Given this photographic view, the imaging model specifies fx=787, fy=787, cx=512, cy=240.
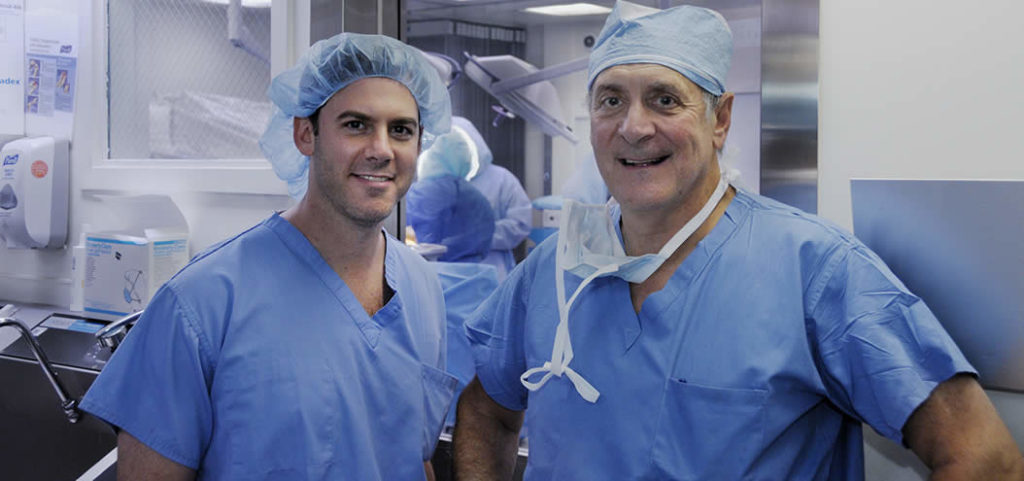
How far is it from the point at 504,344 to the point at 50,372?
117 centimetres

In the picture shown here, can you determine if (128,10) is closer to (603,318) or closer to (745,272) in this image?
(603,318)

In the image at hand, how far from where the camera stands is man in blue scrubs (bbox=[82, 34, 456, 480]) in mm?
1041

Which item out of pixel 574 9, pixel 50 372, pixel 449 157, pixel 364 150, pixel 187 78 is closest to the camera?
pixel 364 150

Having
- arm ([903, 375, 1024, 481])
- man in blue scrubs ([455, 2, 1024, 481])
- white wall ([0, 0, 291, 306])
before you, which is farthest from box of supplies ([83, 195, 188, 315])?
arm ([903, 375, 1024, 481])

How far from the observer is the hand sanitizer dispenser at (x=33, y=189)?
85.1 inches

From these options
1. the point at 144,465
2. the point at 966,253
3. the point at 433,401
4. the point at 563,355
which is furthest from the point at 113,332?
the point at 966,253

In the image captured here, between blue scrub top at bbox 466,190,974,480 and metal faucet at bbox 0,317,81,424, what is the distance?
116 cm

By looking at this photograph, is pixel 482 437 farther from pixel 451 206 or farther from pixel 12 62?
pixel 12 62

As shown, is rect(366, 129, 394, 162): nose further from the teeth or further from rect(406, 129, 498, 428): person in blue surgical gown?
rect(406, 129, 498, 428): person in blue surgical gown

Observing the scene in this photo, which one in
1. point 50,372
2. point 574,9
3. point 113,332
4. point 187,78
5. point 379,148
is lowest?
point 50,372

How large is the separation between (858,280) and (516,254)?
204 centimetres

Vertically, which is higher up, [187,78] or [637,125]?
[187,78]

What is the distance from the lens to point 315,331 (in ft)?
3.67

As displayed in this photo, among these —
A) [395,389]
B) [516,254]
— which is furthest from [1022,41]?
[516,254]
